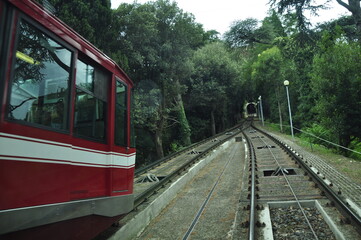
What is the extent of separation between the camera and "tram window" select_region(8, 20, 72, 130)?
2.49m

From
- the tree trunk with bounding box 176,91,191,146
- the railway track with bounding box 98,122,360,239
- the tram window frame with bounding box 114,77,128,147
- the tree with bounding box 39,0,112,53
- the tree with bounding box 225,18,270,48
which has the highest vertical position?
the tree with bounding box 225,18,270,48

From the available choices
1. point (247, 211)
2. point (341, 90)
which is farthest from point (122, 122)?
point (341, 90)

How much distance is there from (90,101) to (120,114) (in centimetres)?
97

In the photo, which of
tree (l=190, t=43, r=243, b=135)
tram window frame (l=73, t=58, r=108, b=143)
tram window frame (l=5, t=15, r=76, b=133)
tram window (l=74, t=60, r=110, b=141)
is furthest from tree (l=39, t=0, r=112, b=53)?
tree (l=190, t=43, r=243, b=135)

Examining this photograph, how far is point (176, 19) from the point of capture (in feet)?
69.4

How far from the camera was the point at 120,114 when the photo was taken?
15.6 feet

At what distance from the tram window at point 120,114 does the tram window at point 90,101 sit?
37cm

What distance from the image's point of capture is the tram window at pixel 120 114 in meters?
4.57

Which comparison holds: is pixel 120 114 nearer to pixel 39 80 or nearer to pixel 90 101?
pixel 90 101

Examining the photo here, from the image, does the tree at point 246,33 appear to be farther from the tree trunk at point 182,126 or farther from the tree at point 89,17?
the tree at point 89,17

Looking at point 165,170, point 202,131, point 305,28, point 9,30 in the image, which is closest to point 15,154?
point 9,30

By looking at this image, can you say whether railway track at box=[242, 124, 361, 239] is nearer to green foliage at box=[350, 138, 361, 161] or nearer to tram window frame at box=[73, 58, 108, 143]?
tram window frame at box=[73, 58, 108, 143]

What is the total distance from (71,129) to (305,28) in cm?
1245

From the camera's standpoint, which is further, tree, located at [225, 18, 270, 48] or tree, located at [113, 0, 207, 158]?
tree, located at [225, 18, 270, 48]
